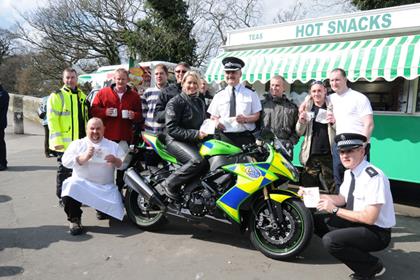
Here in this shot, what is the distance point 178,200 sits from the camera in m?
4.09

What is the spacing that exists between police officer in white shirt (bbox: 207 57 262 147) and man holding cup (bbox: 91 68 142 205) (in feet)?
4.57

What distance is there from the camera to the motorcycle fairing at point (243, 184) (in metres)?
3.55

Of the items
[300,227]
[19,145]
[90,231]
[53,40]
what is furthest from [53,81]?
[300,227]

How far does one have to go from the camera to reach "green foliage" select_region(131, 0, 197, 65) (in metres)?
20.5

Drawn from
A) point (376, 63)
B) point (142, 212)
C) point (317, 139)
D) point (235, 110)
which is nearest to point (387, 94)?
point (376, 63)

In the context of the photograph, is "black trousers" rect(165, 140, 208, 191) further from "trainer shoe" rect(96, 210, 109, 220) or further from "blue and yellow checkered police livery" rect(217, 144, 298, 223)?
"trainer shoe" rect(96, 210, 109, 220)

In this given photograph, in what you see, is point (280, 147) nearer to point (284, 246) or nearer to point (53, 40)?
point (284, 246)

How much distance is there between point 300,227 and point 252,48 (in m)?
6.08

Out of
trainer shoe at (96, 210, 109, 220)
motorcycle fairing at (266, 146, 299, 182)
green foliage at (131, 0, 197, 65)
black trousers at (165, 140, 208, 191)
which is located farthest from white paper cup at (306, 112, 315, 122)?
green foliage at (131, 0, 197, 65)

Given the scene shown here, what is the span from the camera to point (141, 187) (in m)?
4.29

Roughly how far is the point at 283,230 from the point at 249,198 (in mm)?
452

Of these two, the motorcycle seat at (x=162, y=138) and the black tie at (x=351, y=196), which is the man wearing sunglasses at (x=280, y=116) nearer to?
the motorcycle seat at (x=162, y=138)

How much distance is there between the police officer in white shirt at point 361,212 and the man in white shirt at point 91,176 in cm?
254

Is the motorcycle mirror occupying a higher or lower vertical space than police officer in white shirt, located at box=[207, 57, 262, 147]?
lower
